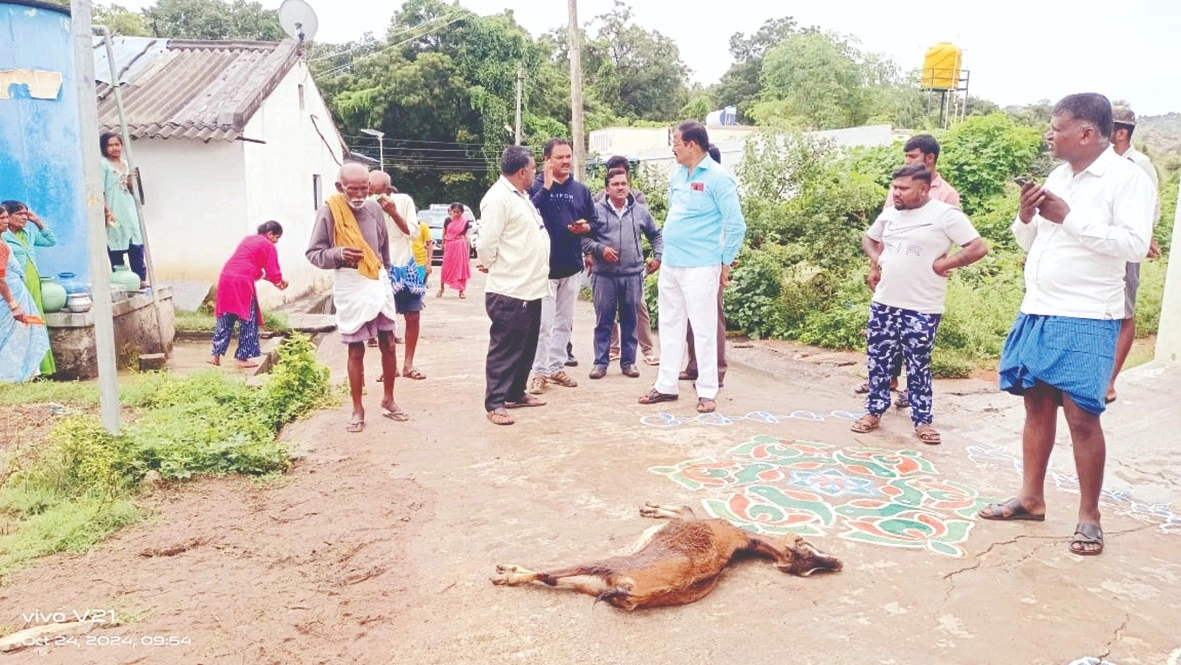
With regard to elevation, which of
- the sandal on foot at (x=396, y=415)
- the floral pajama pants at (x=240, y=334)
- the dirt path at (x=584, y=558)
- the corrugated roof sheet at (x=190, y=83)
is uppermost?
the corrugated roof sheet at (x=190, y=83)

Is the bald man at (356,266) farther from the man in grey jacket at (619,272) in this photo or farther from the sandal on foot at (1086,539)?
the sandal on foot at (1086,539)

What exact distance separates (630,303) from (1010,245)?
6.98 metres

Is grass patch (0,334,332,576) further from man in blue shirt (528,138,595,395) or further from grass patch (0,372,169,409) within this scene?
man in blue shirt (528,138,595,395)

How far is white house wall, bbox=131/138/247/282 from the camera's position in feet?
34.5

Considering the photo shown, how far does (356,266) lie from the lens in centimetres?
475

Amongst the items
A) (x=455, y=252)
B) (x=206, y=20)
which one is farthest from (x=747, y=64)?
(x=455, y=252)

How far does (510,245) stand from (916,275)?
2.43 m

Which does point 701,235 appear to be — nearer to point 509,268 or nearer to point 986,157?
point 509,268

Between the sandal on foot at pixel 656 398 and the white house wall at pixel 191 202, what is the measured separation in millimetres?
7392

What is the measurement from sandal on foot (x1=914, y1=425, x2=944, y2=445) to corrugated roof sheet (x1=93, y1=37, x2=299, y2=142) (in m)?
8.97

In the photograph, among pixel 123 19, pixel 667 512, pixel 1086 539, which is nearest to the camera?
pixel 1086 539

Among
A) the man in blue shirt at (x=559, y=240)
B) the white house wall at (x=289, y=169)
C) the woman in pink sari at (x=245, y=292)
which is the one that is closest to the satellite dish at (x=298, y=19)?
the white house wall at (x=289, y=169)

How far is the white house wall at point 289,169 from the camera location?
11016 millimetres

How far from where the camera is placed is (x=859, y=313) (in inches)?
311
